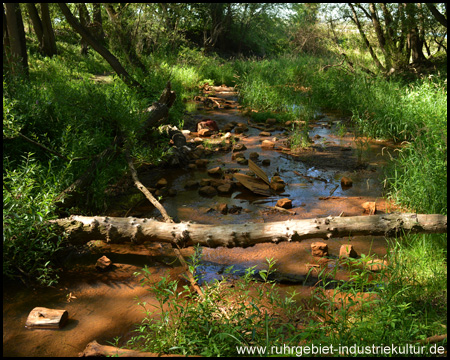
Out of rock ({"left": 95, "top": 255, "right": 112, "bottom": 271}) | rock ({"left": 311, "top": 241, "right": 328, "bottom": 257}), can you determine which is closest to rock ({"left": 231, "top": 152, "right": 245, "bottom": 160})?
rock ({"left": 311, "top": 241, "right": 328, "bottom": 257})

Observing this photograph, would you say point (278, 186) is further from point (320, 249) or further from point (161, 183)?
point (320, 249)

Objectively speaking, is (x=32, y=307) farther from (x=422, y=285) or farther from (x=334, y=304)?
(x=422, y=285)

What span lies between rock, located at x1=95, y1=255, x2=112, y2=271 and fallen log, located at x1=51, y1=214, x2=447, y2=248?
0.59 feet

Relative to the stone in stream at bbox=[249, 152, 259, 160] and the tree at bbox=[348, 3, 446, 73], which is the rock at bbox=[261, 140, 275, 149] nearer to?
the stone in stream at bbox=[249, 152, 259, 160]

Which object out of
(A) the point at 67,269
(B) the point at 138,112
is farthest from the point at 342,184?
(A) the point at 67,269

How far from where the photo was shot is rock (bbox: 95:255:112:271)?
3345 mm

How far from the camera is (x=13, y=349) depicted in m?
2.41

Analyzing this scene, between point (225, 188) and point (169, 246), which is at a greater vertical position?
point (225, 188)

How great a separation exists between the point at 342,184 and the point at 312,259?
2.09 meters

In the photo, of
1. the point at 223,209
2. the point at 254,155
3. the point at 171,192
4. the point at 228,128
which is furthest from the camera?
the point at 228,128

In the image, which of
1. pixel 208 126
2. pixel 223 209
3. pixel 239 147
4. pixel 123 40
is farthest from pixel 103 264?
pixel 123 40

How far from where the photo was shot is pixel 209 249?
146 inches

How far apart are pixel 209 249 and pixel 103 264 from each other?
998 millimetres

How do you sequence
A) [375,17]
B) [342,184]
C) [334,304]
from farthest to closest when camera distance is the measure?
[375,17]
[342,184]
[334,304]
